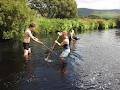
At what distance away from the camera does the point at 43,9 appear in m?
97.9

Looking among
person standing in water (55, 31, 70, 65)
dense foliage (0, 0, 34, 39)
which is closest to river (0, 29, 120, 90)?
person standing in water (55, 31, 70, 65)

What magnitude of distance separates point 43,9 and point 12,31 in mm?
56009

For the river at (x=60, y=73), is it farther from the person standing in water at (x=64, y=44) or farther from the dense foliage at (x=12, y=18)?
the dense foliage at (x=12, y=18)

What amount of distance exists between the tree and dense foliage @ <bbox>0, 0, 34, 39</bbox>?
51994 mm

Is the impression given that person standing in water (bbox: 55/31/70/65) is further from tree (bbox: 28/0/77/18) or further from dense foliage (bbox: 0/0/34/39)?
tree (bbox: 28/0/77/18)

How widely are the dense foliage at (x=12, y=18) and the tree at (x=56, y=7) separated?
52.0m

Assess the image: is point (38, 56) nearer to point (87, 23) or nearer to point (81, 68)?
point (81, 68)

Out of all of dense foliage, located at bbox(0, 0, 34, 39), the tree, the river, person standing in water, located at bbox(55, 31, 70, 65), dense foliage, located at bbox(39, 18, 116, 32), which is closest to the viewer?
the river

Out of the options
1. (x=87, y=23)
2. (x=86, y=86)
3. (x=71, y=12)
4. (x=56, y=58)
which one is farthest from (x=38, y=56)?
(x=71, y=12)

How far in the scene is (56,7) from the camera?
95.6 metres

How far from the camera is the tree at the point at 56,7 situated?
95.3 m

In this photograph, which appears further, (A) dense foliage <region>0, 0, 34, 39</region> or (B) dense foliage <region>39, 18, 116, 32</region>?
(B) dense foliage <region>39, 18, 116, 32</region>

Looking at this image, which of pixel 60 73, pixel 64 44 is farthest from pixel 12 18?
pixel 60 73

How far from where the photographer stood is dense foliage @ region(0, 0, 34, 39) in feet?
139
